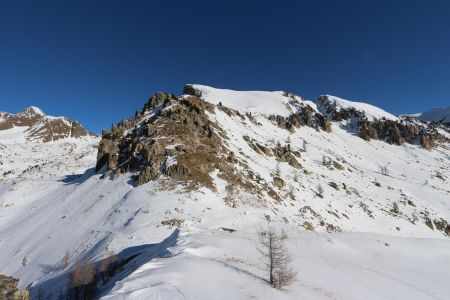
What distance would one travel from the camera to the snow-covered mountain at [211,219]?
1967cm

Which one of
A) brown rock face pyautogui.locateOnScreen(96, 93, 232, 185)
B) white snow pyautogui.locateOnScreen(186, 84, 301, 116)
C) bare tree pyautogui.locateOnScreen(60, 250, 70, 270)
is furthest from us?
white snow pyautogui.locateOnScreen(186, 84, 301, 116)

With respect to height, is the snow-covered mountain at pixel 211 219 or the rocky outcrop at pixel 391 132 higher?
the rocky outcrop at pixel 391 132

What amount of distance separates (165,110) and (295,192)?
31730 millimetres

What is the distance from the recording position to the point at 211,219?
36781 mm

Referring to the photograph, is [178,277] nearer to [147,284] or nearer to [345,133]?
[147,284]

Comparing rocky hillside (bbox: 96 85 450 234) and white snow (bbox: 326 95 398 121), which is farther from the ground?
white snow (bbox: 326 95 398 121)

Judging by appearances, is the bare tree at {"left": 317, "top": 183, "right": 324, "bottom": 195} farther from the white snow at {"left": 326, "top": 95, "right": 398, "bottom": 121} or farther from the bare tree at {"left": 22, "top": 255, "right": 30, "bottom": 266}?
the white snow at {"left": 326, "top": 95, "right": 398, "bottom": 121}

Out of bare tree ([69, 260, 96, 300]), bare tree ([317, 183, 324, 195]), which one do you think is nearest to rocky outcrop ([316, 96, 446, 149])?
bare tree ([317, 183, 324, 195])

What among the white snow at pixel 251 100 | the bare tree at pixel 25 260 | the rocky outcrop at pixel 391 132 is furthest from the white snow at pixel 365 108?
the bare tree at pixel 25 260

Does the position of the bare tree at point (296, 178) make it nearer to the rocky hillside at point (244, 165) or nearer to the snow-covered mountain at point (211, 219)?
the rocky hillside at point (244, 165)

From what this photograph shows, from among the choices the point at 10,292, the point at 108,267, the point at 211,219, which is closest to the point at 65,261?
the point at 108,267

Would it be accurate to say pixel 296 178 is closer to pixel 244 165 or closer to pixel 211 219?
pixel 244 165

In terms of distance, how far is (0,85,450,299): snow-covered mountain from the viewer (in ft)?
64.5

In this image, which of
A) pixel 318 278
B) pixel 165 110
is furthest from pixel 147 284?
pixel 165 110
